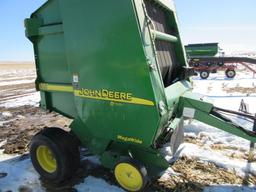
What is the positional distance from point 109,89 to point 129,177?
977mm

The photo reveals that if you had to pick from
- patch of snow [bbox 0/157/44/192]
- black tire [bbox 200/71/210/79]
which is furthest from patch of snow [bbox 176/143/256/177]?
black tire [bbox 200/71/210/79]

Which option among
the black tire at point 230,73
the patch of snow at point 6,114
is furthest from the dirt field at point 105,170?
the black tire at point 230,73

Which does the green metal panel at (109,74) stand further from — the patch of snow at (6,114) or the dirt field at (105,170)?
the patch of snow at (6,114)

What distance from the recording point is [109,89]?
2840 mm

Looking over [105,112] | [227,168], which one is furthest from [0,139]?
[227,168]

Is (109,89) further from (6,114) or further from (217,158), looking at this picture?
(6,114)

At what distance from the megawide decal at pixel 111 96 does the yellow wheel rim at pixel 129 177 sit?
0.69m

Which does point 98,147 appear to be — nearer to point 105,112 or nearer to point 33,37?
point 105,112

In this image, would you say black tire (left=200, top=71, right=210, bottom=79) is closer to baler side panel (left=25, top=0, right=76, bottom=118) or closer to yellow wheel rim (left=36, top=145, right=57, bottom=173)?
baler side panel (left=25, top=0, right=76, bottom=118)

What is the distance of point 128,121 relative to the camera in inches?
111

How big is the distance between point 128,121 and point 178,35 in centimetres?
198

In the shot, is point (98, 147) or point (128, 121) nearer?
point (128, 121)

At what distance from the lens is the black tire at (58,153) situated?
316cm

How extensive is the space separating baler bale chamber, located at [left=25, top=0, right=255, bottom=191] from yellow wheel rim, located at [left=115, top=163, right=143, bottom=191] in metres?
0.01
